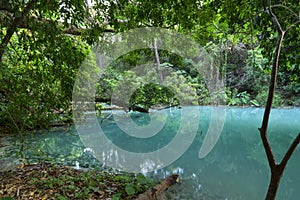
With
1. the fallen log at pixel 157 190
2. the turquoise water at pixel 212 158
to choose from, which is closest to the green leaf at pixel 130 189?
the fallen log at pixel 157 190

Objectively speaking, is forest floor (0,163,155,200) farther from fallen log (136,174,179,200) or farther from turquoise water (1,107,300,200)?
turquoise water (1,107,300,200)

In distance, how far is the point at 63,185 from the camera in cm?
212

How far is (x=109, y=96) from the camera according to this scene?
224 inches

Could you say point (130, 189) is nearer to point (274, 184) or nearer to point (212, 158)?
point (274, 184)

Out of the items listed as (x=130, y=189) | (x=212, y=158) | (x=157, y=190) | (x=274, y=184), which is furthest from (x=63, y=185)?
(x=212, y=158)

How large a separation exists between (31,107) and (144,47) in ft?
6.17

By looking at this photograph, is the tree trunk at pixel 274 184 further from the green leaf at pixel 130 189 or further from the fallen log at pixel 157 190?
the green leaf at pixel 130 189

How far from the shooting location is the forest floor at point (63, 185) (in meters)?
1.92

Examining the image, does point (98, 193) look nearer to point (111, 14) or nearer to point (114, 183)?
point (114, 183)

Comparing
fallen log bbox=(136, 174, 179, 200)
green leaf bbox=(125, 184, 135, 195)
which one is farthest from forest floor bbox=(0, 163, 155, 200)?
fallen log bbox=(136, 174, 179, 200)

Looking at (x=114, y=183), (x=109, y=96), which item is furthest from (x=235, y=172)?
(x=109, y=96)

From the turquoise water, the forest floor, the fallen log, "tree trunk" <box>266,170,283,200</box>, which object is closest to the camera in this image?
"tree trunk" <box>266,170,283,200</box>

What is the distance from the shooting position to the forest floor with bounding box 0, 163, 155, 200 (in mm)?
1919

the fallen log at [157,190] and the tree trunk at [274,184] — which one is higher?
the tree trunk at [274,184]
